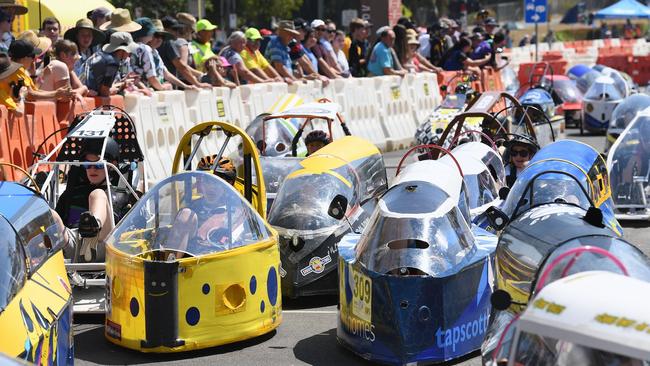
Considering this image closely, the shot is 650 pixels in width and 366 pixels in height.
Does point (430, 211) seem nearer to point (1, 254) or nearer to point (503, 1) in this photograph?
point (1, 254)

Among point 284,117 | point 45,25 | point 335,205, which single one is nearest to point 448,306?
point 335,205

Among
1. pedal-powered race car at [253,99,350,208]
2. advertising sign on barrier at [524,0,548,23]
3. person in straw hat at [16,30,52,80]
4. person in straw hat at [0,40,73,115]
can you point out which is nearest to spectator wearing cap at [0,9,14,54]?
person in straw hat at [16,30,52,80]

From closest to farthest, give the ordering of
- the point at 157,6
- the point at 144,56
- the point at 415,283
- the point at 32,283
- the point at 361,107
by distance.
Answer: the point at 32,283 < the point at 415,283 < the point at 144,56 < the point at 361,107 < the point at 157,6

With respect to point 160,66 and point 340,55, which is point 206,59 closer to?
point 160,66

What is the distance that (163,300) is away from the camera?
342 inches

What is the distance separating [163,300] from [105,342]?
839 mm

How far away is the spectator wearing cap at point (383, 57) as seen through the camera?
23.6m

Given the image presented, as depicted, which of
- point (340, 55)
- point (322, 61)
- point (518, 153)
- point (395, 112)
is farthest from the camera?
point (395, 112)

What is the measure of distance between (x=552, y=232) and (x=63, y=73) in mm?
7827

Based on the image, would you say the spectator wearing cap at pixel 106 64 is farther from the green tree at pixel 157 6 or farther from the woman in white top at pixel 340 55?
the green tree at pixel 157 6

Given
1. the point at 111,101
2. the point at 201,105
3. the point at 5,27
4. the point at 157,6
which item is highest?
the point at 157,6

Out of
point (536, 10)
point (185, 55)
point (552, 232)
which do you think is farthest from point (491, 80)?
point (552, 232)

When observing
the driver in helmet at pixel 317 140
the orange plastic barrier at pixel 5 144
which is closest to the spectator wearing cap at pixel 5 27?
the orange plastic barrier at pixel 5 144

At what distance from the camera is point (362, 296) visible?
853 cm
